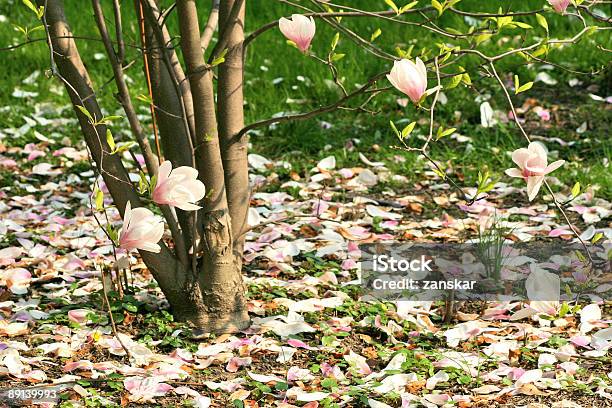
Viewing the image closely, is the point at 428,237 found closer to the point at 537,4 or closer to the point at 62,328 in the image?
the point at 62,328

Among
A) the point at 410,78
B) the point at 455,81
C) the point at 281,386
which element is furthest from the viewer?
the point at 281,386

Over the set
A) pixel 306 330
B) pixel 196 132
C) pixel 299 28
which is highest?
pixel 299 28

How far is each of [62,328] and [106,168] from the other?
409mm

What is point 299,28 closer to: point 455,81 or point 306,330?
point 455,81

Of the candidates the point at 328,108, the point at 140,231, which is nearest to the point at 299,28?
the point at 328,108

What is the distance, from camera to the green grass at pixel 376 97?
12.4 ft

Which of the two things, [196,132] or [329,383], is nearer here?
[329,383]

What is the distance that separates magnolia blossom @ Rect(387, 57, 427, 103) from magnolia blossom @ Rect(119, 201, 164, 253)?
0.55 m

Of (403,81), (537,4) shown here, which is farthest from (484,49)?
(403,81)

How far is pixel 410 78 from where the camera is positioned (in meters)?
1.66

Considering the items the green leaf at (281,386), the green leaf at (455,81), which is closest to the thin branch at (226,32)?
the green leaf at (455,81)

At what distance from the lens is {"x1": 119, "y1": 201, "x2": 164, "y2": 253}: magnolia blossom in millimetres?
1792

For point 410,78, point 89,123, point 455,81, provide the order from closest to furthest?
point 410,78 < point 455,81 < point 89,123

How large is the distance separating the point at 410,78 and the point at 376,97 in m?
2.57
